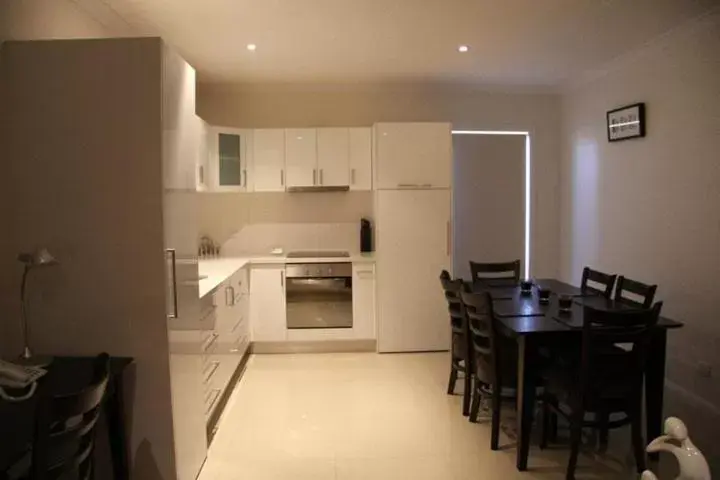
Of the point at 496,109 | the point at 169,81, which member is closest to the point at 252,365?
the point at 169,81

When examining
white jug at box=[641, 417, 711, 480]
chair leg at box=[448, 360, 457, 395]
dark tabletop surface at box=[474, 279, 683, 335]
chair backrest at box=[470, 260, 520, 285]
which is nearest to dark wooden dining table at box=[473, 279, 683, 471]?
dark tabletop surface at box=[474, 279, 683, 335]

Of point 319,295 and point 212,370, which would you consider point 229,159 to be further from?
point 212,370

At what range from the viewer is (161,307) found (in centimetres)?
231

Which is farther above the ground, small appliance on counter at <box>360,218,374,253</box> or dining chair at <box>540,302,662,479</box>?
small appliance on counter at <box>360,218,374,253</box>

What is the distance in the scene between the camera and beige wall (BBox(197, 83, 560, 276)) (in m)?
5.18

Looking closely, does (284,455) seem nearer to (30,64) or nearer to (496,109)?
(30,64)

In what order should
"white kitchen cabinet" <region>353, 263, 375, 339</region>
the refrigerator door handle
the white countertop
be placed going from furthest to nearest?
"white kitchen cabinet" <region>353, 263, 375, 339</region>
the white countertop
the refrigerator door handle

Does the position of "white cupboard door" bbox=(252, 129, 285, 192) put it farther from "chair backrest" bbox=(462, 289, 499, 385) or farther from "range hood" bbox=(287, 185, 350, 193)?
"chair backrest" bbox=(462, 289, 499, 385)

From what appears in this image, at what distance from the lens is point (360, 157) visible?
4945 millimetres

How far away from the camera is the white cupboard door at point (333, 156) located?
193 inches

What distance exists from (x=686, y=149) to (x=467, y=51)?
171 centimetres

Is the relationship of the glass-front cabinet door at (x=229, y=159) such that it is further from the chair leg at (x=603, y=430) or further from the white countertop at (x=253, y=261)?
the chair leg at (x=603, y=430)

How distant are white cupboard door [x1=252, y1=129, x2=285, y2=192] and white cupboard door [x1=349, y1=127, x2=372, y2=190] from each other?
25.6 inches

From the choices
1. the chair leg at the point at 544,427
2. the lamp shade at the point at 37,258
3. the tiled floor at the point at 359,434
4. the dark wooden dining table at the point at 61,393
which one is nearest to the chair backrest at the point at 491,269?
the tiled floor at the point at 359,434
